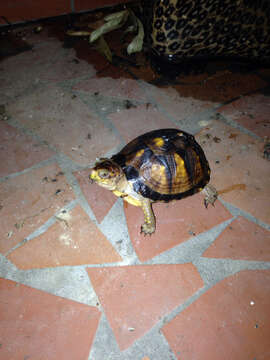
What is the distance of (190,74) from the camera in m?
2.63

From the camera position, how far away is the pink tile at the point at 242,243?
1.48 m

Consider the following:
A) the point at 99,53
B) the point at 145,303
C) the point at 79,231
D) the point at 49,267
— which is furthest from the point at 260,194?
the point at 99,53

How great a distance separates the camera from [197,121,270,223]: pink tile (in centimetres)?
171

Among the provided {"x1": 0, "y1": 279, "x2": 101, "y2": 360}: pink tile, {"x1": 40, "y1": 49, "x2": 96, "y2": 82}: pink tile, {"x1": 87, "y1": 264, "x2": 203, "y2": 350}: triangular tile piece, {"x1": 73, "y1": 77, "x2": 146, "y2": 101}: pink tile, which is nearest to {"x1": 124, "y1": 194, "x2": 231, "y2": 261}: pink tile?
{"x1": 87, "y1": 264, "x2": 203, "y2": 350}: triangular tile piece

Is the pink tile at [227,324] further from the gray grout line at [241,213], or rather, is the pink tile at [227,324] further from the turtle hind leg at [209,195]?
the turtle hind leg at [209,195]

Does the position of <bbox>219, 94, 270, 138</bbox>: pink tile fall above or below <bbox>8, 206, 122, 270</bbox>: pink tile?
above

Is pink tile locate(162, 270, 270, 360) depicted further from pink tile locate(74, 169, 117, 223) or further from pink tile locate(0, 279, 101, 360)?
pink tile locate(74, 169, 117, 223)

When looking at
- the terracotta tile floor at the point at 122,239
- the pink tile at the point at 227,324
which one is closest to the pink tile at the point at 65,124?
the terracotta tile floor at the point at 122,239

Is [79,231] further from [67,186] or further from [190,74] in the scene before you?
[190,74]

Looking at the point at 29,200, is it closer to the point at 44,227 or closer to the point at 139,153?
the point at 44,227

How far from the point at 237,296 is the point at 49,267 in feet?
3.58

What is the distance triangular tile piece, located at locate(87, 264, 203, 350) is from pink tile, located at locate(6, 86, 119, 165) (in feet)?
2.94

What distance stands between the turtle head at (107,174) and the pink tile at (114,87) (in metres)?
1.12

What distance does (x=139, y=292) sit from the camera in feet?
4.42
